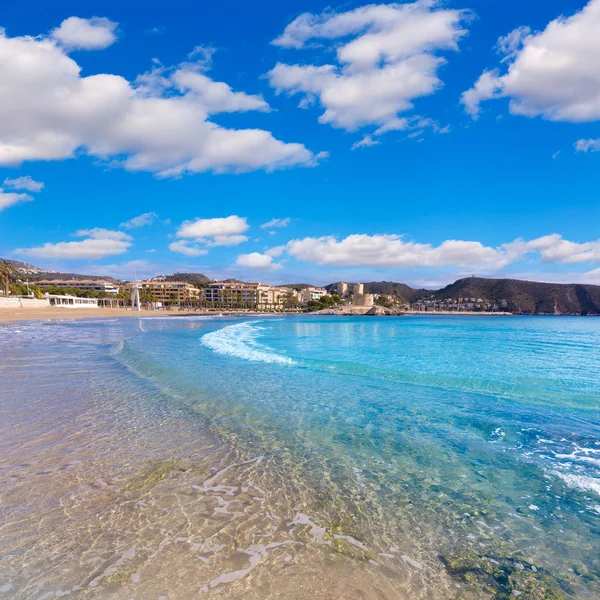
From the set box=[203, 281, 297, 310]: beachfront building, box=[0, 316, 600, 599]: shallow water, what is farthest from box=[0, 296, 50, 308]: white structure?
box=[0, 316, 600, 599]: shallow water

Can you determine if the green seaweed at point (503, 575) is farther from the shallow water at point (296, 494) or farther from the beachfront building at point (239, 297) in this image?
the beachfront building at point (239, 297)

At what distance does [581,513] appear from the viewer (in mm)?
5000

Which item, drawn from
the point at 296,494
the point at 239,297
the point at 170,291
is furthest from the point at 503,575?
the point at 170,291

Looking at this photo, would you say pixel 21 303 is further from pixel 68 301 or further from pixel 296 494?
pixel 296 494

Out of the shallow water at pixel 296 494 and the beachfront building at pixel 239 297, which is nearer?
the shallow water at pixel 296 494

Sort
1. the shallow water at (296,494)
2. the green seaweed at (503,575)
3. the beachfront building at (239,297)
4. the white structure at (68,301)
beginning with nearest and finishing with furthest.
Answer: the green seaweed at (503,575) → the shallow water at (296,494) → the white structure at (68,301) → the beachfront building at (239,297)

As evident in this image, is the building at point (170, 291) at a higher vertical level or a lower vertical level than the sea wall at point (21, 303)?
higher

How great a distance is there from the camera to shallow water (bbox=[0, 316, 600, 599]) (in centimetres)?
365

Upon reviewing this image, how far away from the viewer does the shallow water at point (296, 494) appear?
12.0 ft

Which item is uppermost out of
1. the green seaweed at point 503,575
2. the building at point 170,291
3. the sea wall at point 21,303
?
the building at point 170,291

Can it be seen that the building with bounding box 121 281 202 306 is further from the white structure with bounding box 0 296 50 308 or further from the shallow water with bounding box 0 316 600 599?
the shallow water with bounding box 0 316 600 599

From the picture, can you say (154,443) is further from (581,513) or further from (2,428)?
(581,513)

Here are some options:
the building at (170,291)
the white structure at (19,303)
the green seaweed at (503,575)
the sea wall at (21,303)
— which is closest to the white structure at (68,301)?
the sea wall at (21,303)

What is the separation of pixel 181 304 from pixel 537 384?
18462 centimetres
